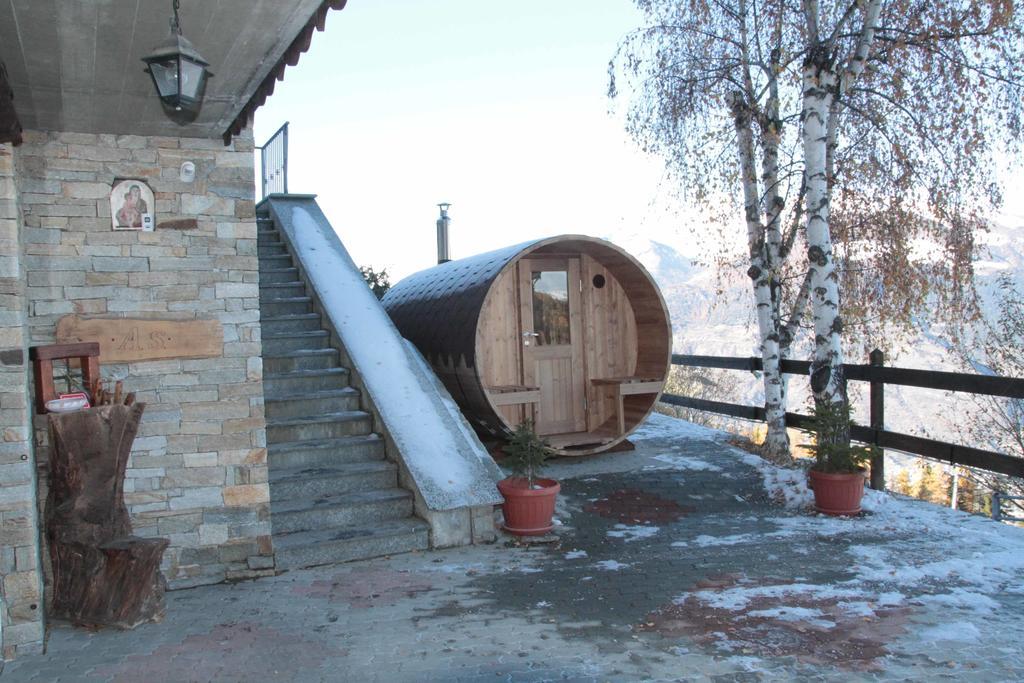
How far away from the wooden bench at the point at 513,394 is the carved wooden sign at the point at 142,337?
3199 millimetres

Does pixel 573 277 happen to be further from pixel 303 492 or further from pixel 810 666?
pixel 810 666

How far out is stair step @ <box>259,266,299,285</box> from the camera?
852 centimetres

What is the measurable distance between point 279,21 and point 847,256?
A: 7585 mm

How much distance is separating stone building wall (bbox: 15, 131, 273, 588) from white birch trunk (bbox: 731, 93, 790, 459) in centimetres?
529

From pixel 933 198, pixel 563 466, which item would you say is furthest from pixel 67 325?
pixel 933 198

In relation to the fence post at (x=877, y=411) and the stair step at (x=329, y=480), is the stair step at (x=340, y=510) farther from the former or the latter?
the fence post at (x=877, y=411)

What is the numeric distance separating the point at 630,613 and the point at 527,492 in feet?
5.18

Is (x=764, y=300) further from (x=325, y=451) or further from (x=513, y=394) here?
(x=325, y=451)

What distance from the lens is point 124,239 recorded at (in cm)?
494

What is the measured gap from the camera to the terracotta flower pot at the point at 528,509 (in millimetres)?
5898

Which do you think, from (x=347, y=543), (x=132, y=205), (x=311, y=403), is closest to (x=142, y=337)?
(x=132, y=205)

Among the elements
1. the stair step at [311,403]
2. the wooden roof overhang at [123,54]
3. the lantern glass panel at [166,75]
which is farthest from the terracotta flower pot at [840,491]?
Result: the lantern glass panel at [166,75]

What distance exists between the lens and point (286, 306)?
810 centimetres

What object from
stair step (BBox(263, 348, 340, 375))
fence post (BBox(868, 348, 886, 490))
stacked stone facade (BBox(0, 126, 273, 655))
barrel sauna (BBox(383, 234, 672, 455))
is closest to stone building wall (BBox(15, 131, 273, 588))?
stacked stone facade (BBox(0, 126, 273, 655))
